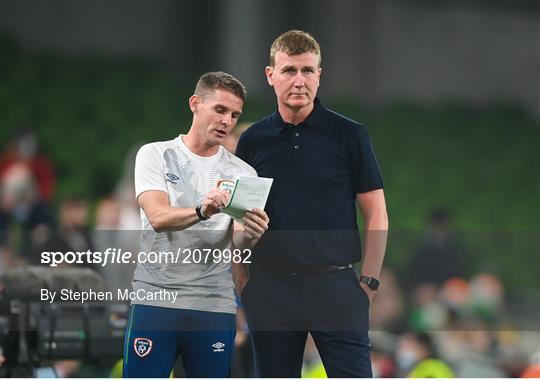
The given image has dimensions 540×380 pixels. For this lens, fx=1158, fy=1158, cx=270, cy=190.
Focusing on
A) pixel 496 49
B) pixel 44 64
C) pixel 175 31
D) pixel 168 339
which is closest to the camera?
pixel 168 339

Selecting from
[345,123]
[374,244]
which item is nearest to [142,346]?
[374,244]

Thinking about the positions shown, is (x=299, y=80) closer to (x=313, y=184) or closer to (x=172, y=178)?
(x=313, y=184)

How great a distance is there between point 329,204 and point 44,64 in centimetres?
933

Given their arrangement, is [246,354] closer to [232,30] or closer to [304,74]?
[304,74]

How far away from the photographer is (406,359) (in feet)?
21.6

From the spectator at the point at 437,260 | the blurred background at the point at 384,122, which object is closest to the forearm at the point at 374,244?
the blurred background at the point at 384,122

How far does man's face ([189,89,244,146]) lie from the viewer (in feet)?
12.7

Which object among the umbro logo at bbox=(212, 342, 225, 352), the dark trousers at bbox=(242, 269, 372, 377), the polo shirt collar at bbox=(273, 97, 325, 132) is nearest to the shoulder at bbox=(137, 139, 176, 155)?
the polo shirt collar at bbox=(273, 97, 325, 132)

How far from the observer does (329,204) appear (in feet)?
12.9

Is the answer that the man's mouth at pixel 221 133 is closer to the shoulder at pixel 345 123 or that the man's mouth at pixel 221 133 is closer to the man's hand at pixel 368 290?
the shoulder at pixel 345 123

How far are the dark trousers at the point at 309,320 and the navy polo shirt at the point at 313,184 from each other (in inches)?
2.9

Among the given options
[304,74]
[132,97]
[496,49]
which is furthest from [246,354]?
[496,49]

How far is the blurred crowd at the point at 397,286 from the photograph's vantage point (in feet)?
17.6

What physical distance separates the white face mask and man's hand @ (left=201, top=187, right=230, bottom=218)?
2.99 m
